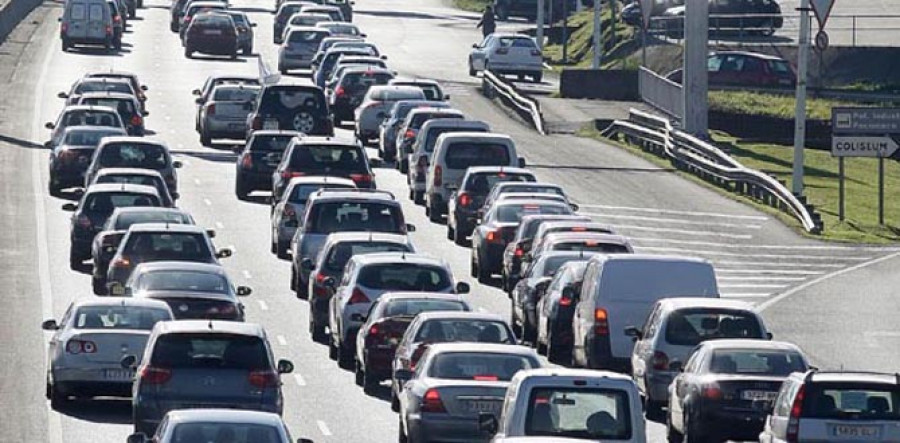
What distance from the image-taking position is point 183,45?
3711 inches

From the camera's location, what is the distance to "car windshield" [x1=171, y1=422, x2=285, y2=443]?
21688 mm

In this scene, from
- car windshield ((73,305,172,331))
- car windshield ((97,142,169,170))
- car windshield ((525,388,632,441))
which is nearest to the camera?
car windshield ((525,388,632,441))

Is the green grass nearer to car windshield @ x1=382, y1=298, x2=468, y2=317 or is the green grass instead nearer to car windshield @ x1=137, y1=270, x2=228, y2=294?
car windshield @ x1=137, y1=270, x2=228, y2=294

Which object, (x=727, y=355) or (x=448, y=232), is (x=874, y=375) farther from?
(x=448, y=232)

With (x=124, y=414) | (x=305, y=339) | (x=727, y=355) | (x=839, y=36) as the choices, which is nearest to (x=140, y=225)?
(x=305, y=339)

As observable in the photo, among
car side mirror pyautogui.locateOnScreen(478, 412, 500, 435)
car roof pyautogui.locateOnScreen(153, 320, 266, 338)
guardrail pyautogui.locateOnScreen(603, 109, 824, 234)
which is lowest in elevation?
guardrail pyautogui.locateOnScreen(603, 109, 824, 234)

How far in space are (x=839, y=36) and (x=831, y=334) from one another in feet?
163

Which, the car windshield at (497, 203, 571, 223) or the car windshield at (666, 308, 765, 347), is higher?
the car windshield at (666, 308, 765, 347)

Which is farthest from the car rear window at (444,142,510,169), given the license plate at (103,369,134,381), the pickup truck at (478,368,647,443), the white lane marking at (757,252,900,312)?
the pickup truck at (478,368,647,443)

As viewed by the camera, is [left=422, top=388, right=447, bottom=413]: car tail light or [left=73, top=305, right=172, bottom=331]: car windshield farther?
[left=73, top=305, right=172, bottom=331]: car windshield

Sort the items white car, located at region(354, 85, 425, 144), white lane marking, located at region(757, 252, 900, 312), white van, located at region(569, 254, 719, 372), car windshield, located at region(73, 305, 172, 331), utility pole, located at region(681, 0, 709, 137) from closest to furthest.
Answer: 1. car windshield, located at region(73, 305, 172, 331)
2. white van, located at region(569, 254, 719, 372)
3. white lane marking, located at region(757, 252, 900, 312)
4. white car, located at region(354, 85, 425, 144)
5. utility pole, located at region(681, 0, 709, 137)

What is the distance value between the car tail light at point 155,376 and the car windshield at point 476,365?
2.73 metres

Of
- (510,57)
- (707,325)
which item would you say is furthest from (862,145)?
(510,57)

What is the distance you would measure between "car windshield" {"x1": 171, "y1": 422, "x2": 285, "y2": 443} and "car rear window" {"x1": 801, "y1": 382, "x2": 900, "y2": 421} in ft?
17.7
